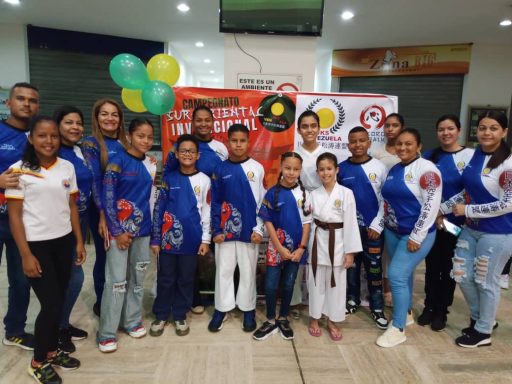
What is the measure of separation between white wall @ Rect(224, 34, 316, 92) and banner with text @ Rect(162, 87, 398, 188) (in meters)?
0.42

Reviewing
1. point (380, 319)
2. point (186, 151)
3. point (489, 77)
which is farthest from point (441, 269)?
point (489, 77)

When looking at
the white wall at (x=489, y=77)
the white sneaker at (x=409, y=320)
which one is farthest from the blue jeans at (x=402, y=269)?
the white wall at (x=489, y=77)

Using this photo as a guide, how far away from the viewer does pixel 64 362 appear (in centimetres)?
192

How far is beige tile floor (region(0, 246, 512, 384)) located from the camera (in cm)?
190

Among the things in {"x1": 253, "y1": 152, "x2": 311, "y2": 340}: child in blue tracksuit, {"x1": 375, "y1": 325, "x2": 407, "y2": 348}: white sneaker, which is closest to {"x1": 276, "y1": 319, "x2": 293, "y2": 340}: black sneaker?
{"x1": 253, "y1": 152, "x2": 311, "y2": 340}: child in blue tracksuit

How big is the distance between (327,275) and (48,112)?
6.62 metres

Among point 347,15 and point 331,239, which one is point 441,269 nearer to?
point 331,239

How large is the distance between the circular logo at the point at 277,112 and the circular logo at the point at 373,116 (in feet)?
2.10

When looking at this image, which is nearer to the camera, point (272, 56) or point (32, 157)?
point (32, 157)

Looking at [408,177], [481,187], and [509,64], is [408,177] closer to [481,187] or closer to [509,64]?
[481,187]

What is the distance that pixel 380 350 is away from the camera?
2.19 meters

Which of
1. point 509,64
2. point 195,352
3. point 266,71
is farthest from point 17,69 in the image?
point 509,64

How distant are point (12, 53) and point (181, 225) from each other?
6.05m

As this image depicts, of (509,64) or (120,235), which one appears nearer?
(120,235)
